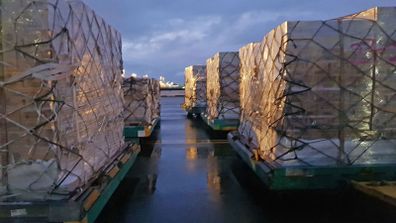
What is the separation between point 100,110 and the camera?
233 inches

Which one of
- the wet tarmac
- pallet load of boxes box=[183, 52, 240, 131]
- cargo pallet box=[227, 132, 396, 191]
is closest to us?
cargo pallet box=[227, 132, 396, 191]

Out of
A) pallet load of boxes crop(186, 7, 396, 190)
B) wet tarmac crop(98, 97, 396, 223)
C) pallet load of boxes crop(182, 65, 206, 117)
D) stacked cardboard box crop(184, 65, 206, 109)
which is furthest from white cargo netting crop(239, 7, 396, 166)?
stacked cardboard box crop(184, 65, 206, 109)

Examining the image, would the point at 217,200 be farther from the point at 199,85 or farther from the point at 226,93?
the point at 199,85

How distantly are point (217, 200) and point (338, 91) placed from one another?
2.35 m

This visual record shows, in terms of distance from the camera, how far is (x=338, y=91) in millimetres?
5598

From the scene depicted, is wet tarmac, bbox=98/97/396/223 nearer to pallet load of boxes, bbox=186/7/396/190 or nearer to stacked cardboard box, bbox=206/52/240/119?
pallet load of boxes, bbox=186/7/396/190

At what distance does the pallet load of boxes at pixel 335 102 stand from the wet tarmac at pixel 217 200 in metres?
0.49

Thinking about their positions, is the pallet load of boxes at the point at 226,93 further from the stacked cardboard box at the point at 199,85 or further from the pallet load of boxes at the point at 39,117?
the pallet load of boxes at the point at 39,117

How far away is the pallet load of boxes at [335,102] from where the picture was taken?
5500 millimetres

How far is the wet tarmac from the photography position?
566 cm

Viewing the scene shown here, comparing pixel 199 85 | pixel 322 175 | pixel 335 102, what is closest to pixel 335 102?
pixel 335 102

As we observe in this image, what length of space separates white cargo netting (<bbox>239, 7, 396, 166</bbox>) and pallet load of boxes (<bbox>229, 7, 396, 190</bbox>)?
1 cm

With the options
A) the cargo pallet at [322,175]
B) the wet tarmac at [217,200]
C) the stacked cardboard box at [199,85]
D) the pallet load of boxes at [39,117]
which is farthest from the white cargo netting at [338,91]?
the stacked cardboard box at [199,85]

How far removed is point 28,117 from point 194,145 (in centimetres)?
872
